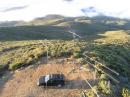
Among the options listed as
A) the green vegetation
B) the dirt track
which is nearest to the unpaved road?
the dirt track

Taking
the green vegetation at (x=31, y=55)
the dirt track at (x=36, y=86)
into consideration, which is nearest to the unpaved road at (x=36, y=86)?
the dirt track at (x=36, y=86)

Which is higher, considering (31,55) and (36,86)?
(31,55)

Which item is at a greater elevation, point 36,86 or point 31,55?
point 31,55

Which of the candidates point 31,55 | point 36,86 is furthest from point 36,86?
point 31,55

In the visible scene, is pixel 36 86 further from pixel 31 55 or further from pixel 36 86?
pixel 31 55

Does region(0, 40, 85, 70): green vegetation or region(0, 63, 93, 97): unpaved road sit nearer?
region(0, 63, 93, 97): unpaved road

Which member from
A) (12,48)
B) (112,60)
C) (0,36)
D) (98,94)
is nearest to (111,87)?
(98,94)

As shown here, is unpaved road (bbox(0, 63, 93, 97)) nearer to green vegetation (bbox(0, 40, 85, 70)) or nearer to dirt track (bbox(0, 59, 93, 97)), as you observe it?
dirt track (bbox(0, 59, 93, 97))

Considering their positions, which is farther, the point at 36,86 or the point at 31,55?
the point at 31,55
